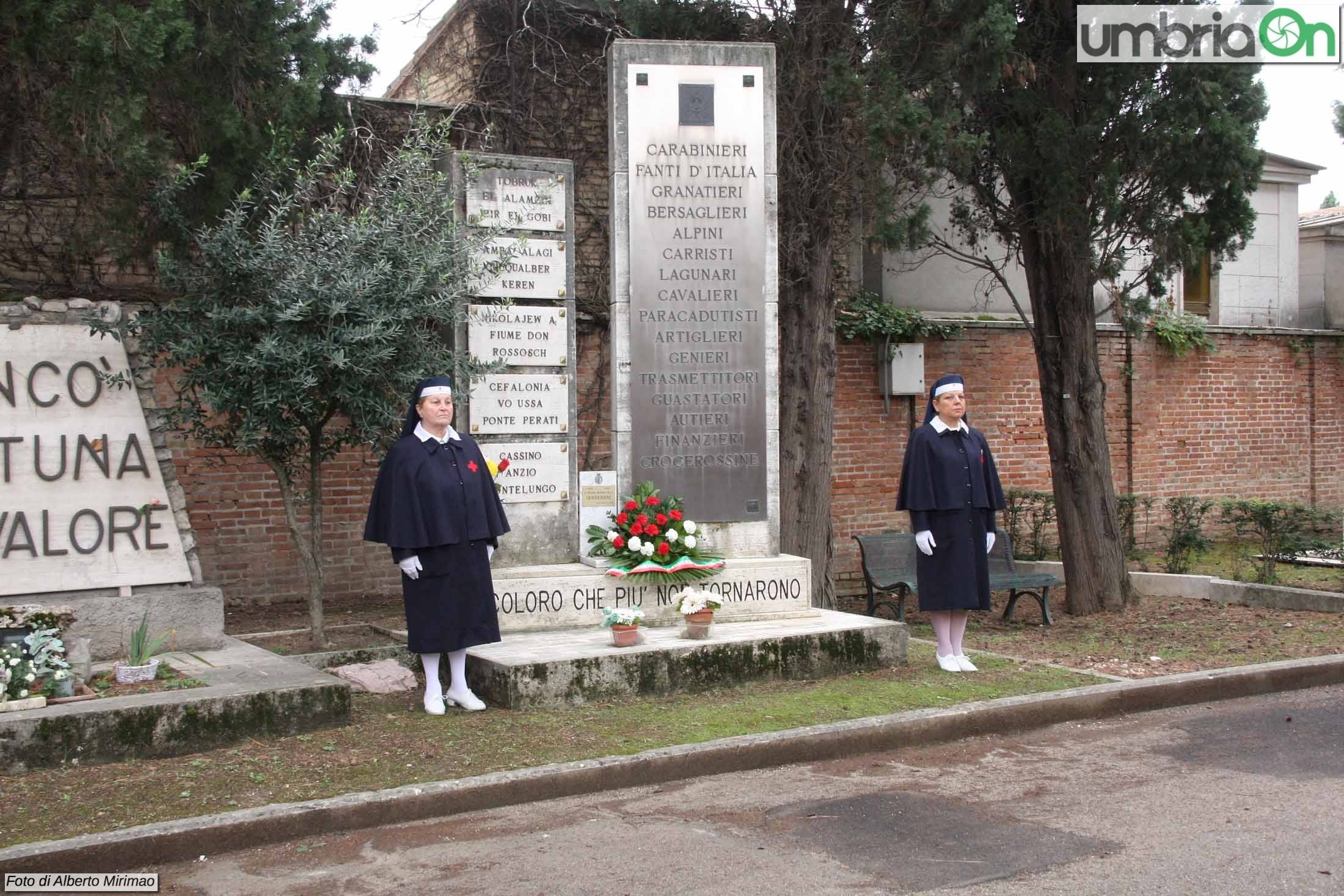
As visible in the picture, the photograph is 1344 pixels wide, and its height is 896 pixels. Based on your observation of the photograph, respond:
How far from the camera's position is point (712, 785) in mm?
6543

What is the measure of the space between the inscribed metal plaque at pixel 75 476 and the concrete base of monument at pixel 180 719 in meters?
1.00

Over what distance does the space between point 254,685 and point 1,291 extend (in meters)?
6.41

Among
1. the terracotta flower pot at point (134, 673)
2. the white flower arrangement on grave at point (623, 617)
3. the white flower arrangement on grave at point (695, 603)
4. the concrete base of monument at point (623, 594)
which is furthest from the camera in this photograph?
the concrete base of monument at point (623, 594)

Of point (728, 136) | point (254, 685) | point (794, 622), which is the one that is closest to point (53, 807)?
point (254, 685)

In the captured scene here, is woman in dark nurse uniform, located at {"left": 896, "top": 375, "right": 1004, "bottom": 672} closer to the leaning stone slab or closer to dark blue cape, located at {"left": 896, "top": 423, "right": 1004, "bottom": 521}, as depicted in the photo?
dark blue cape, located at {"left": 896, "top": 423, "right": 1004, "bottom": 521}

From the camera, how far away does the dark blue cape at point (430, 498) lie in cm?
764

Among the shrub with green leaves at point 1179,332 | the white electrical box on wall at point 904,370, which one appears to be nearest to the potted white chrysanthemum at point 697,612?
the white electrical box on wall at point 904,370

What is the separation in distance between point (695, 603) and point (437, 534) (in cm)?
191

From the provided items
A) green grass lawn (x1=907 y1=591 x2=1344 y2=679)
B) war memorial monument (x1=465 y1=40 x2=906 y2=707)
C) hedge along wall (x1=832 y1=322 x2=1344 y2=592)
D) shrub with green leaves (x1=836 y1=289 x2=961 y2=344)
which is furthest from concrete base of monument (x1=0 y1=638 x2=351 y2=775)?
shrub with green leaves (x1=836 y1=289 x2=961 y2=344)

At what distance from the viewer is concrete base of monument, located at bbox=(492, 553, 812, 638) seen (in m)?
9.05

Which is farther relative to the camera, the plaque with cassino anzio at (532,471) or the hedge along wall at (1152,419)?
the hedge along wall at (1152,419)

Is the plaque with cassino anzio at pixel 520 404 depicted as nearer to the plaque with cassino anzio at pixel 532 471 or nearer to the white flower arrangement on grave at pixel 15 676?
the plaque with cassino anzio at pixel 532 471

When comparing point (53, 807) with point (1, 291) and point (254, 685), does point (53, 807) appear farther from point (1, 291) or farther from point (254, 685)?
point (1, 291)

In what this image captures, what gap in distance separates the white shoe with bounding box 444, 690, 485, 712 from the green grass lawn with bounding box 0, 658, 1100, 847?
11 centimetres
